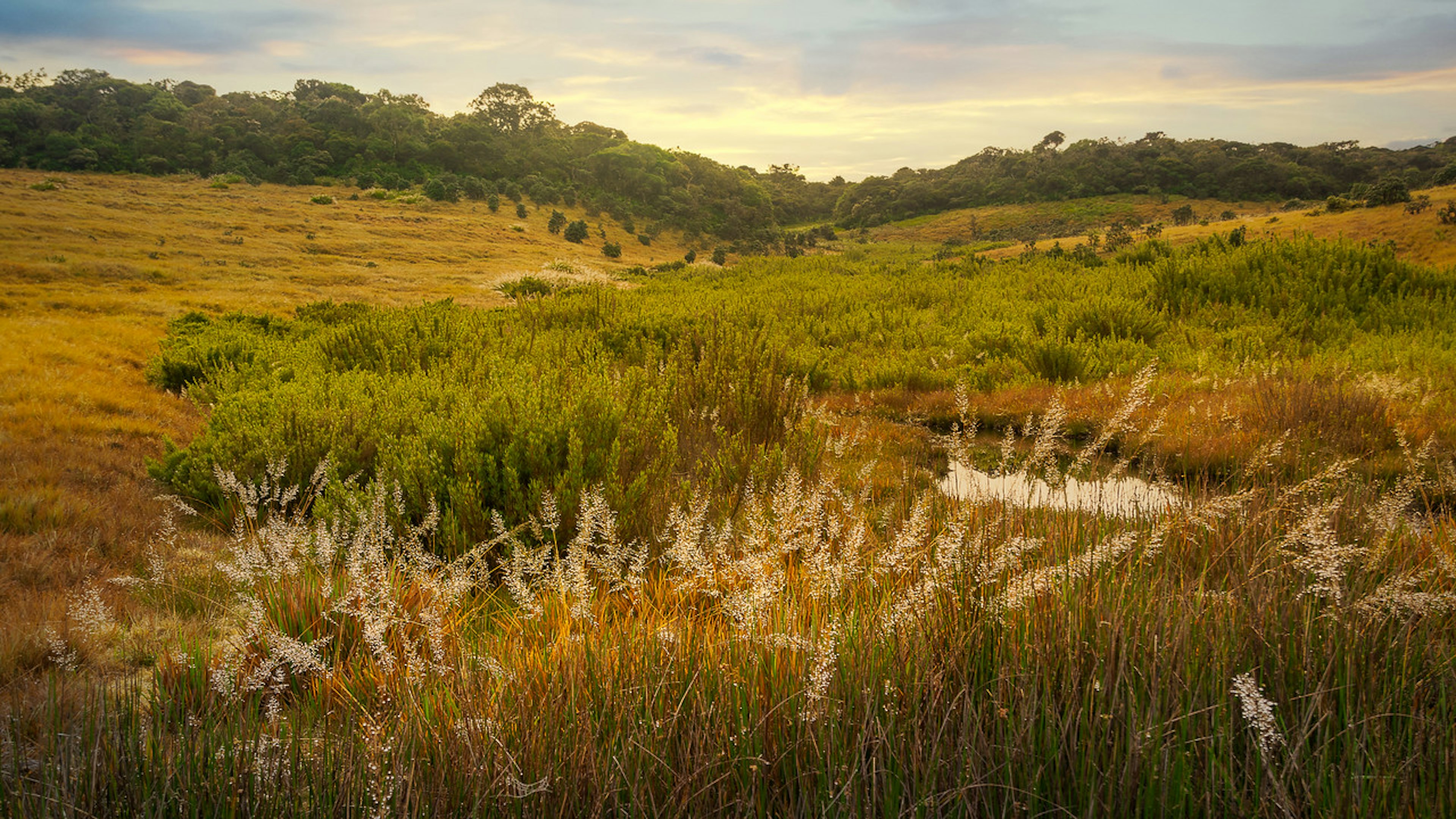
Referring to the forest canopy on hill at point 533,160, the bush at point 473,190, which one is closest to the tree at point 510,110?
the forest canopy on hill at point 533,160

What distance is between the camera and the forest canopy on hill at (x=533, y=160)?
48.6m

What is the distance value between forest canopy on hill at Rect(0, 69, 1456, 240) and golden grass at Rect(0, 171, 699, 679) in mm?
6630

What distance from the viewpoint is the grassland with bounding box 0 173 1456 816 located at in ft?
4.96

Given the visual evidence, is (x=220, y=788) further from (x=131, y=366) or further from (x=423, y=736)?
(x=131, y=366)

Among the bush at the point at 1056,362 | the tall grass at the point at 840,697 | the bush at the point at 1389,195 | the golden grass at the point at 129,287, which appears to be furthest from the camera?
the bush at the point at 1389,195

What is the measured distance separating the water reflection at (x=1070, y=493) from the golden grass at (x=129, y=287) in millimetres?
3702

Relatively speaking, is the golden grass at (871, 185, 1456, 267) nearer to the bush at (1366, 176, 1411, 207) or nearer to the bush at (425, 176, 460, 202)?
the bush at (1366, 176, 1411, 207)

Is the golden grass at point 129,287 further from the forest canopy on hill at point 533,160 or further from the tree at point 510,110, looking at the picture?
the tree at point 510,110

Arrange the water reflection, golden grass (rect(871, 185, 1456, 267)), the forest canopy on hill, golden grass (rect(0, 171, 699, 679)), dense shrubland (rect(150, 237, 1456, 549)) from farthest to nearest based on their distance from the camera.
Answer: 1. the forest canopy on hill
2. golden grass (rect(871, 185, 1456, 267))
3. dense shrubland (rect(150, 237, 1456, 549))
4. golden grass (rect(0, 171, 699, 679))
5. the water reflection

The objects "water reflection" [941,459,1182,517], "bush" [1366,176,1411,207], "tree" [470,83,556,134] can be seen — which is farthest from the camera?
"tree" [470,83,556,134]

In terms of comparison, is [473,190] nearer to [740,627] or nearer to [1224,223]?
[1224,223]

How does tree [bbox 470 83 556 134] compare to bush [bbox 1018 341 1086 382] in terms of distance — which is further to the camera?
tree [bbox 470 83 556 134]

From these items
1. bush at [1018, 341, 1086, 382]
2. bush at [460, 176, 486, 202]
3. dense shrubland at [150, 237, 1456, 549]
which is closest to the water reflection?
dense shrubland at [150, 237, 1456, 549]

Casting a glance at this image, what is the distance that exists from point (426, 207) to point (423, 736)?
5065 cm
